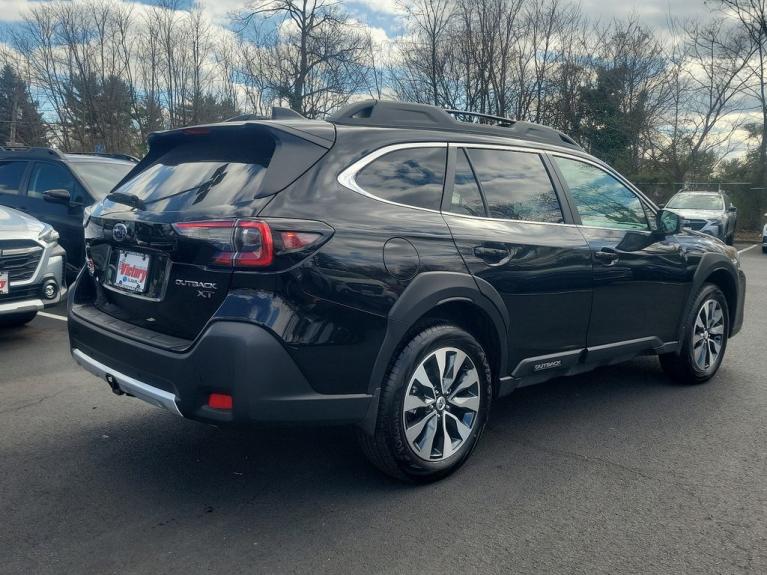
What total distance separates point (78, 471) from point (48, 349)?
3016mm

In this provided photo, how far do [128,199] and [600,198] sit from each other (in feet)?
9.46

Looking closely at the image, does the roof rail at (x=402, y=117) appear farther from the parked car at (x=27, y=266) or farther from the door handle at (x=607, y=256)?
the parked car at (x=27, y=266)

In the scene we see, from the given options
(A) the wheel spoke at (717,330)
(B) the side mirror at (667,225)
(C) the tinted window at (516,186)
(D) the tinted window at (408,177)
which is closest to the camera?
(D) the tinted window at (408,177)

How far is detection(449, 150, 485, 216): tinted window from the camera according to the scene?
3.61 meters

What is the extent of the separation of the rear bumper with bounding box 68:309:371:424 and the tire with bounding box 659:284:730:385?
3031 millimetres

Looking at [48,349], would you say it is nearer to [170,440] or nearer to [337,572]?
[170,440]

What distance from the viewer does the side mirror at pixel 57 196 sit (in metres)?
7.96

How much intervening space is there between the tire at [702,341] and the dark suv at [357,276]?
0.99 m

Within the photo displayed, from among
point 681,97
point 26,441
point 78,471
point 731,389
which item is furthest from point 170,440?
point 681,97

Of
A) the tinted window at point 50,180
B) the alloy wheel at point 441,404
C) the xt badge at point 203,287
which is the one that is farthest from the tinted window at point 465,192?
the tinted window at point 50,180

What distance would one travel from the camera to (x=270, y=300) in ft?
9.29

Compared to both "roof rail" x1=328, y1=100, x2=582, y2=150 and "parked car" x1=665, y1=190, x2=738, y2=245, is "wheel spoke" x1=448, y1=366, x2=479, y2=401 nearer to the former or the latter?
"roof rail" x1=328, y1=100, x2=582, y2=150

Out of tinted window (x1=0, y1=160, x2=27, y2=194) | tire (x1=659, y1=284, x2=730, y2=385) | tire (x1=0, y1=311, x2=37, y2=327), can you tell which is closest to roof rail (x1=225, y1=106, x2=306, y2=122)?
tire (x1=659, y1=284, x2=730, y2=385)

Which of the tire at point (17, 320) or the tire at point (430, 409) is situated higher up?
the tire at point (430, 409)
